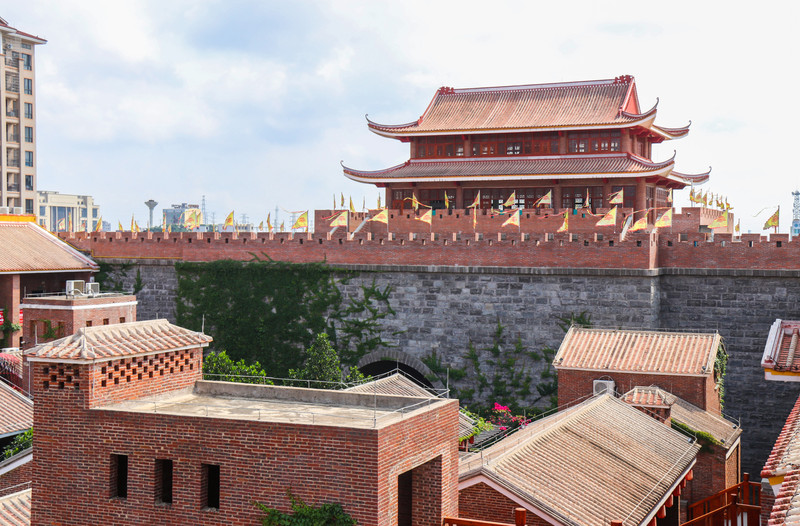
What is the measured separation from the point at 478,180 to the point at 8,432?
23.0m

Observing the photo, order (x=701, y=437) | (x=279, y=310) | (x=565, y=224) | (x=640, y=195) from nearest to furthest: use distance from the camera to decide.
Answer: (x=701, y=437)
(x=565, y=224)
(x=279, y=310)
(x=640, y=195)

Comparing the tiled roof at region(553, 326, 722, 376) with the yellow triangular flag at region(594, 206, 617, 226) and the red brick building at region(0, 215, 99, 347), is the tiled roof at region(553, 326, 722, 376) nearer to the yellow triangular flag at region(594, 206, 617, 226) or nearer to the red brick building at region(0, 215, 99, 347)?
the yellow triangular flag at region(594, 206, 617, 226)

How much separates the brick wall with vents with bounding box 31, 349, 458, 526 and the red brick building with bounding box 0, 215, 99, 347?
21842 mm

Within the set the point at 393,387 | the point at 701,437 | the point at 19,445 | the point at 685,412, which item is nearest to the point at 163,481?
the point at 393,387

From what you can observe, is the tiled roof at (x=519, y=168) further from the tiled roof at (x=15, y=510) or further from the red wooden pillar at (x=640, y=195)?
the tiled roof at (x=15, y=510)

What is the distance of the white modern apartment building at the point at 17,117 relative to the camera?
6596 cm

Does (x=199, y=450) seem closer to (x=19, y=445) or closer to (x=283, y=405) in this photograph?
(x=283, y=405)

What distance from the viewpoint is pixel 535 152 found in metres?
40.8

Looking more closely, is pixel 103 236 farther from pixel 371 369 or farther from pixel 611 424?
pixel 611 424

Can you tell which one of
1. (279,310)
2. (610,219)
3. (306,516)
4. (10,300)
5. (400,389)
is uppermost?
(610,219)

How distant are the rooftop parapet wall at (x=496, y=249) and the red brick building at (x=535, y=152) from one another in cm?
532

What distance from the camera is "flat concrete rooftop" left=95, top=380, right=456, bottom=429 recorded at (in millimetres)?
14320

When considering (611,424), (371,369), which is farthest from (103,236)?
(611,424)

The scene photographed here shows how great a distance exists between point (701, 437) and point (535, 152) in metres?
20.7
